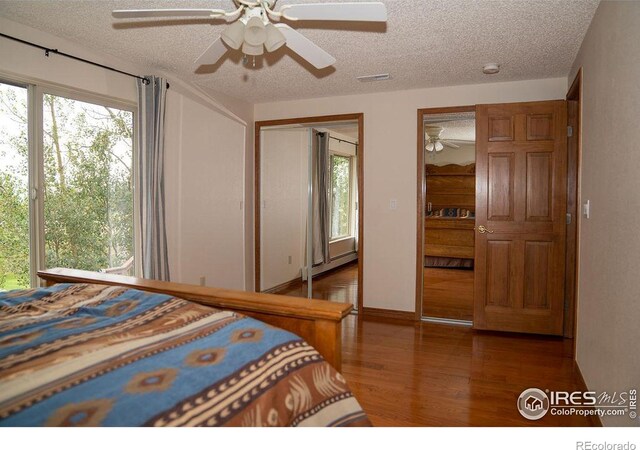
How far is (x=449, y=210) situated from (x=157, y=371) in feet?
23.1

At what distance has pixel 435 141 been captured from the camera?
733cm

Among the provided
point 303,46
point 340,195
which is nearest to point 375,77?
point 303,46

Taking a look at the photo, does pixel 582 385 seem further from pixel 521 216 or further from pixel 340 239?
pixel 340 239

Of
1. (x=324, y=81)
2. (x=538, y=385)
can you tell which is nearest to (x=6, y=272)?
(x=324, y=81)

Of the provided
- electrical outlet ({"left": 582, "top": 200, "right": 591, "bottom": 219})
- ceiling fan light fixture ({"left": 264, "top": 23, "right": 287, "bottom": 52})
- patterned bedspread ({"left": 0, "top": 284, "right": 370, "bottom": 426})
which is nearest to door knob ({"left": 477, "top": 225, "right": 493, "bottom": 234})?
electrical outlet ({"left": 582, "top": 200, "right": 591, "bottom": 219})

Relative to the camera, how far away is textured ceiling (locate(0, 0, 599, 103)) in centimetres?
252

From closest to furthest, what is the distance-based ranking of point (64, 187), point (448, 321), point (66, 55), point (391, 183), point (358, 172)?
point (66, 55)
point (64, 187)
point (448, 321)
point (391, 183)
point (358, 172)

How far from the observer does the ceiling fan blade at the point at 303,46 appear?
2.07 metres

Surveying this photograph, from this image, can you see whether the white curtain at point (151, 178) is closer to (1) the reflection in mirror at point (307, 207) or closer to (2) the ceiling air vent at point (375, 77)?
(1) the reflection in mirror at point (307, 207)

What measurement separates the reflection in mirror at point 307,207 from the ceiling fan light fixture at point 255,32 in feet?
9.48

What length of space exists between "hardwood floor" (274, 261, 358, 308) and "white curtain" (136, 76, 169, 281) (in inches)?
87.6

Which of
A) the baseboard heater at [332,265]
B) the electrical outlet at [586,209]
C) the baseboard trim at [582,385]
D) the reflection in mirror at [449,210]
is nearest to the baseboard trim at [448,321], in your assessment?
the reflection in mirror at [449,210]

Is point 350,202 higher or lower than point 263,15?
lower
